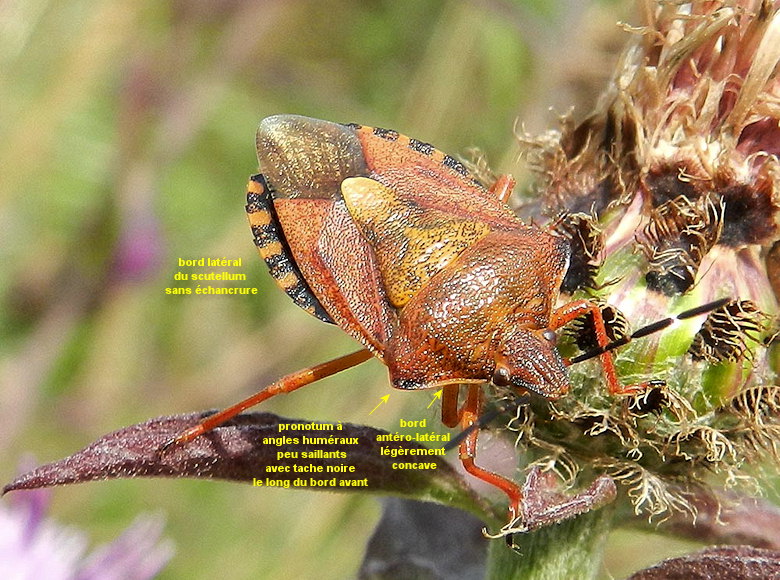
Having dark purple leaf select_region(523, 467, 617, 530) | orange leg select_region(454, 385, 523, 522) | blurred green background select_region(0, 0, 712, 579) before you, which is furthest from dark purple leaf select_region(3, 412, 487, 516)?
blurred green background select_region(0, 0, 712, 579)

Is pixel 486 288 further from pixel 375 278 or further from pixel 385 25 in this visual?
pixel 385 25

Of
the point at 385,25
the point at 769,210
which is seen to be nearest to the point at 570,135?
the point at 769,210

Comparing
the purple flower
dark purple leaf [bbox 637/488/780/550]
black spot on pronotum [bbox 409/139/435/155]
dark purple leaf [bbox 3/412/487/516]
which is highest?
→ black spot on pronotum [bbox 409/139/435/155]

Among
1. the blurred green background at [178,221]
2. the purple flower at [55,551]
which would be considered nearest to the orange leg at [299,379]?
the purple flower at [55,551]

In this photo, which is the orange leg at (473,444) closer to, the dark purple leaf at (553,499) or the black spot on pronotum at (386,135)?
the dark purple leaf at (553,499)

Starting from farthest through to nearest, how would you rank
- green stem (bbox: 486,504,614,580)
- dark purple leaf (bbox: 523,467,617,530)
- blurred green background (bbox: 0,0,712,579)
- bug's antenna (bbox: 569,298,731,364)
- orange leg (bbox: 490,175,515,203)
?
blurred green background (bbox: 0,0,712,579) < orange leg (bbox: 490,175,515,203) < green stem (bbox: 486,504,614,580) < bug's antenna (bbox: 569,298,731,364) < dark purple leaf (bbox: 523,467,617,530)

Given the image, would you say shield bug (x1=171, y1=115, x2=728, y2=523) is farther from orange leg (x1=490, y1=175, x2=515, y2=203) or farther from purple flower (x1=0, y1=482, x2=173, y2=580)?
purple flower (x1=0, y1=482, x2=173, y2=580)
